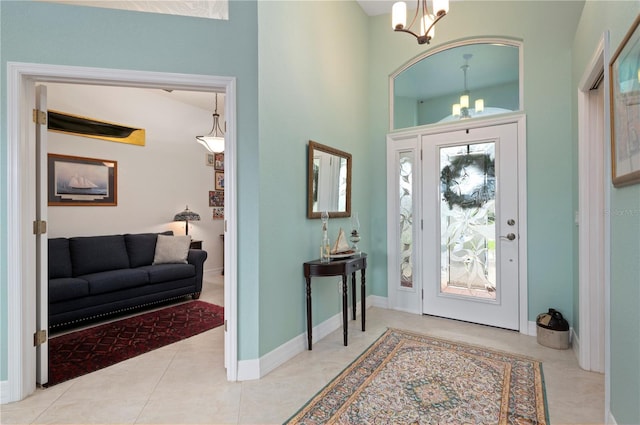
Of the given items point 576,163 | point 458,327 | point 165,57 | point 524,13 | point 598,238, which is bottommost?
point 458,327

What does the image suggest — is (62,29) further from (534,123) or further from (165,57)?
(534,123)

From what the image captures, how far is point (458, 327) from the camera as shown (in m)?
3.33

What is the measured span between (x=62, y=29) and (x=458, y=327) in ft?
13.6

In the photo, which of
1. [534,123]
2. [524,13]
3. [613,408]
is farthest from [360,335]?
[524,13]

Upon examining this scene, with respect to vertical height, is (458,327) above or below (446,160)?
below

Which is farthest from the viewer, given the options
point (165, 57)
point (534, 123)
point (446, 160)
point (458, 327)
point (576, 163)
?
point (446, 160)

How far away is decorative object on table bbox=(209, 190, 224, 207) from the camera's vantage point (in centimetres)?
611

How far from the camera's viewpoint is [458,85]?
3.55 metres

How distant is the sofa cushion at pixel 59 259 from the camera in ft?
11.5

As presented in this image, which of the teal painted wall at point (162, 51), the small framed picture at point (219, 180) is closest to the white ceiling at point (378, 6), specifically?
the teal painted wall at point (162, 51)

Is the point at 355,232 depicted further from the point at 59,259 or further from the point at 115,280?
the point at 59,259

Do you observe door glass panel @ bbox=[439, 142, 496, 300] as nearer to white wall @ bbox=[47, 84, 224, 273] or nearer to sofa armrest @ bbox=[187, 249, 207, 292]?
sofa armrest @ bbox=[187, 249, 207, 292]

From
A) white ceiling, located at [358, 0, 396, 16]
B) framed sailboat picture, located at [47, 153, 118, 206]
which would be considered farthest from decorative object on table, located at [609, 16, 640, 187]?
framed sailboat picture, located at [47, 153, 118, 206]

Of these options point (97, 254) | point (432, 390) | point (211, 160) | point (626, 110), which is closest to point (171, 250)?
point (97, 254)
